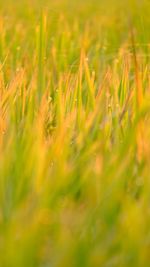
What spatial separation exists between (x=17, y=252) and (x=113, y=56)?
1494mm

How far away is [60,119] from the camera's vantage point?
131 cm

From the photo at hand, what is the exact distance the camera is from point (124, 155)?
1111 millimetres

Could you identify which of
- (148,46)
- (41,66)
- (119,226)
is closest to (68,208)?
(119,226)

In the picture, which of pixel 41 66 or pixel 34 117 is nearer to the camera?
pixel 34 117

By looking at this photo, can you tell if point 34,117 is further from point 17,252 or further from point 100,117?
point 17,252

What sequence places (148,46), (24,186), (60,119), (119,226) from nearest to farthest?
(119,226) → (24,186) → (60,119) → (148,46)

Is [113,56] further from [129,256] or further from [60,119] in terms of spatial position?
[129,256]

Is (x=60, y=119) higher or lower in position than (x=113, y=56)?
lower

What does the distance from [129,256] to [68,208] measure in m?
0.14

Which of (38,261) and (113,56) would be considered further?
(113,56)

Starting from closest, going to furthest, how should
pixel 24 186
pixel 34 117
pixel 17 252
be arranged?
pixel 17 252 → pixel 24 186 → pixel 34 117

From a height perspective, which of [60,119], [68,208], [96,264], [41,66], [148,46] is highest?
[148,46]

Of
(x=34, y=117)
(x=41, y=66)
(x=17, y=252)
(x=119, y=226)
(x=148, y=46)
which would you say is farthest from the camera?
(x=148, y=46)

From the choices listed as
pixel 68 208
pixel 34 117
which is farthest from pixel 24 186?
pixel 34 117
